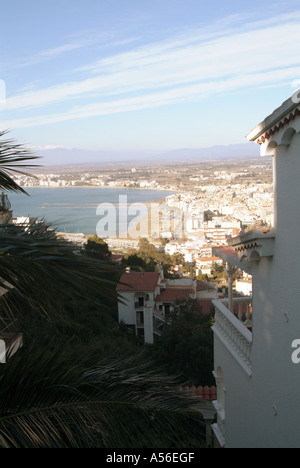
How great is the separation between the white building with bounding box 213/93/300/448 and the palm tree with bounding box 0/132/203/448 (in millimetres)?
1872

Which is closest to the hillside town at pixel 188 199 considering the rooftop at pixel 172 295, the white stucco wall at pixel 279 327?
the rooftop at pixel 172 295

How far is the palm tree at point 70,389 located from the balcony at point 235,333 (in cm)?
299

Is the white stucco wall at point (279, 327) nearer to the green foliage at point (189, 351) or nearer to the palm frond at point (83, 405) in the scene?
the palm frond at point (83, 405)

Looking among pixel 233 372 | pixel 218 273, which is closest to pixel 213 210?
pixel 218 273

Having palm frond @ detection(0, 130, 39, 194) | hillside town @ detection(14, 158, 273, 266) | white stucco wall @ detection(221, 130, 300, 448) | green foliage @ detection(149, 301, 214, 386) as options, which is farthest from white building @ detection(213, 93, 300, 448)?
hillside town @ detection(14, 158, 273, 266)

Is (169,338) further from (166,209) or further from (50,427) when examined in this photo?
(166,209)

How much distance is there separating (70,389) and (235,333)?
3980mm

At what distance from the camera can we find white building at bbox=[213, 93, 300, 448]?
394 centimetres

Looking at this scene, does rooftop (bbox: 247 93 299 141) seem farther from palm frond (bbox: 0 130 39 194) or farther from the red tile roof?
the red tile roof

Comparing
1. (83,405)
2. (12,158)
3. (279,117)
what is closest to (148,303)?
(279,117)

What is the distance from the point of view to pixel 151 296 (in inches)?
1075

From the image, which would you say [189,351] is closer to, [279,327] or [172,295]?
[172,295]

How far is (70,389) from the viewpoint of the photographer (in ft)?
7.65

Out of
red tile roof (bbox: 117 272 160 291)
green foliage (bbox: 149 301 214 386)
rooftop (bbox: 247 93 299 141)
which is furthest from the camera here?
red tile roof (bbox: 117 272 160 291)
